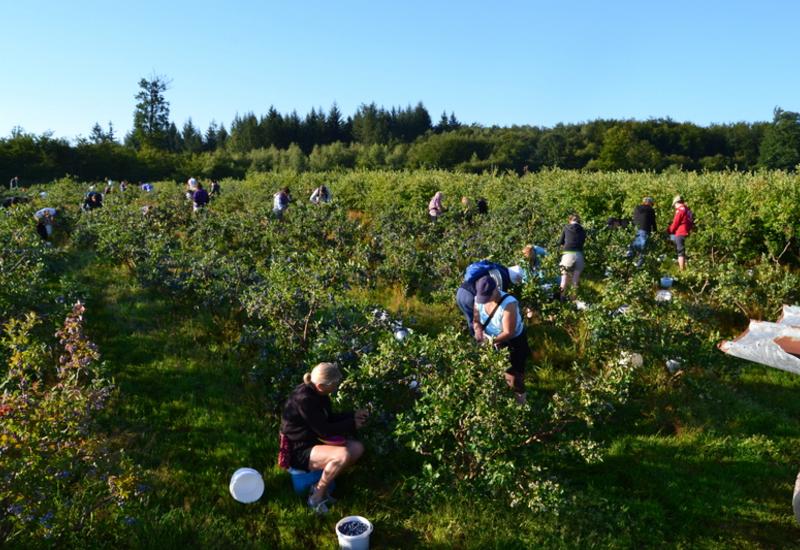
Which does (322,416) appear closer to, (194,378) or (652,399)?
(194,378)

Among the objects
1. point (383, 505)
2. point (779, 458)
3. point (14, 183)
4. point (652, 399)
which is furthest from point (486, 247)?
point (14, 183)

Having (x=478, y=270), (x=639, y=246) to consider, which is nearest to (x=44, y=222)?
(x=478, y=270)

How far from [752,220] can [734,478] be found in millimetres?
7604

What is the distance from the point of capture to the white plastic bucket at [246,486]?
376cm

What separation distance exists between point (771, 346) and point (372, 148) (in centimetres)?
5397

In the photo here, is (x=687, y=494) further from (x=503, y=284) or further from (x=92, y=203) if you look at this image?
(x=92, y=203)

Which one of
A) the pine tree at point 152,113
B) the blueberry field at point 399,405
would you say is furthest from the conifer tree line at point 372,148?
the blueberry field at point 399,405

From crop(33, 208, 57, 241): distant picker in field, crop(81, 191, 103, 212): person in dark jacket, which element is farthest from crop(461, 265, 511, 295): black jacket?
crop(81, 191, 103, 212): person in dark jacket

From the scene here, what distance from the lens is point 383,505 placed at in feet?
12.7

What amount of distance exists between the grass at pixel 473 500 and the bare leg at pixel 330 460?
221 mm

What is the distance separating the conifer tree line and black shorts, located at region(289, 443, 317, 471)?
116 feet

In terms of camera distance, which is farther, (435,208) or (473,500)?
(435,208)

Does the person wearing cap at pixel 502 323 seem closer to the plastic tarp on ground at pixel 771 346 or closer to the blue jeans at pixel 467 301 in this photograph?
the blue jeans at pixel 467 301

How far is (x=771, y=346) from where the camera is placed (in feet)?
18.9
